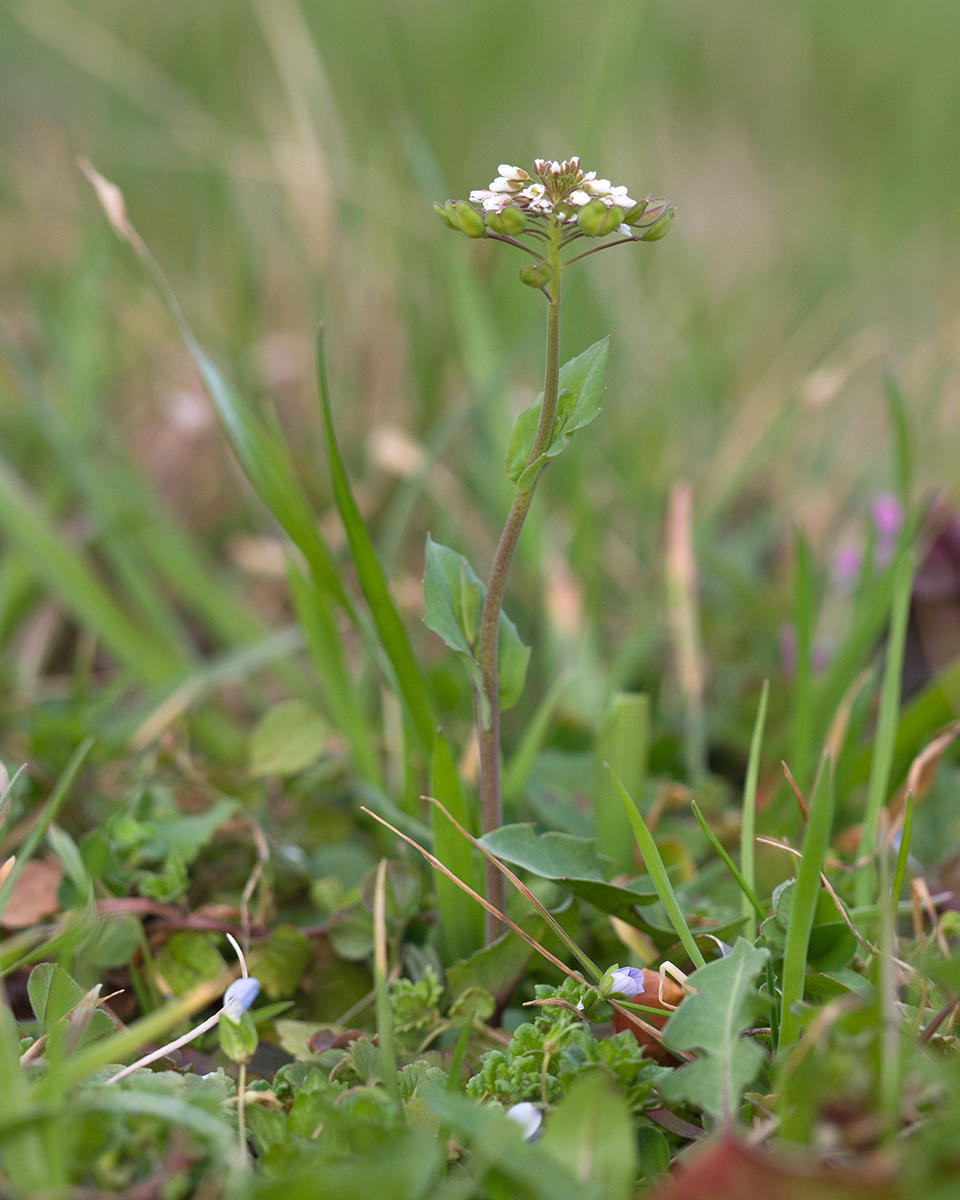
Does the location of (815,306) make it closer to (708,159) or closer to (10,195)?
A: (708,159)

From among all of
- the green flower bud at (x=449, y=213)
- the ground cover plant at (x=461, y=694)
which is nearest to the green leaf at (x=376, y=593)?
the ground cover plant at (x=461, y=694)

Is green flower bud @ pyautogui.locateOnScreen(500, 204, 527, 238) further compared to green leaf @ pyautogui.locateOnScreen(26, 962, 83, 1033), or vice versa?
green leaf @ pyautogui.locateOnScreen(26, 962, 83, 1033)

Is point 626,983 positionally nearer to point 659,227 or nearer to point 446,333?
point 659,227

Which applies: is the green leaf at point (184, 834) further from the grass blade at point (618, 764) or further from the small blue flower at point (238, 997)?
the grass blade at point (618, 764)

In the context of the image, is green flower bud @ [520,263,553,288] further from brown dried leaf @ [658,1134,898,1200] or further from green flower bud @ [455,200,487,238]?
brown dried leaf @ [658,1134,898,1200]

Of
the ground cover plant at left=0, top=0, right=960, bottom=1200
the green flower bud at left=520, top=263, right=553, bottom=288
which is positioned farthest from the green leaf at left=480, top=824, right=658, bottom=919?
the green flower bud at left=520, top=263, right=553, bottom=288

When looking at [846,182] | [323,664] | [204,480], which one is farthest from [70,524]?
[846,182]

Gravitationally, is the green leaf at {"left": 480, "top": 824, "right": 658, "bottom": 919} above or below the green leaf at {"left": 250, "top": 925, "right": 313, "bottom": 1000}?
above
